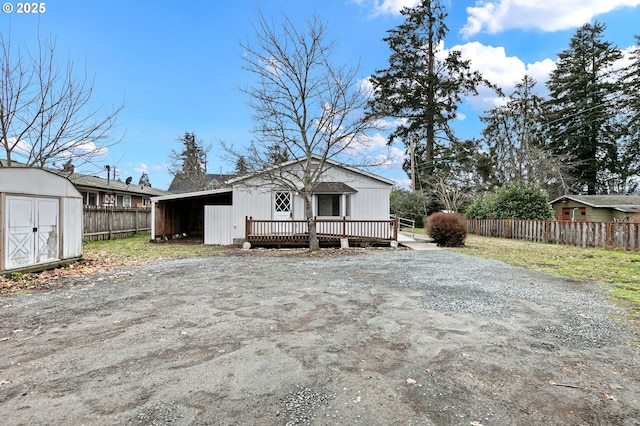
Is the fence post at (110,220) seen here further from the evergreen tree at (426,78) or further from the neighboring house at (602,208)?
the neighboring house at (602,208)

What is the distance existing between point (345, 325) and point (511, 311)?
255cm

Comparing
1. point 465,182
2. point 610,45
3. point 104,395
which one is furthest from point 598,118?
point 104,395

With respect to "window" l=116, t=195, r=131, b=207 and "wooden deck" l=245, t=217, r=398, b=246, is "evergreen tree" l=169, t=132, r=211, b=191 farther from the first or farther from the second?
"wooden deck" l=245, t=217, r=398, b=246

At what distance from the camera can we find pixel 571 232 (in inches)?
574

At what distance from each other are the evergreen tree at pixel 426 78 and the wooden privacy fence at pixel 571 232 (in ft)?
38.8

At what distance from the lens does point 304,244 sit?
14.1 meters

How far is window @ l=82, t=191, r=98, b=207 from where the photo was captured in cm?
1957

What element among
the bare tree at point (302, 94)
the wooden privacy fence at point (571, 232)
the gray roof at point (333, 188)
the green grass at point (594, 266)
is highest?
the bare tree at point (302, 94)

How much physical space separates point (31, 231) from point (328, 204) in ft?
35.2

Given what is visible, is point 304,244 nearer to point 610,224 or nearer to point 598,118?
point 610,224

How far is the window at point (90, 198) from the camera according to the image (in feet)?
64.2

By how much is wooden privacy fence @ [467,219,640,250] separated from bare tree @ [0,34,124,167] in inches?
714

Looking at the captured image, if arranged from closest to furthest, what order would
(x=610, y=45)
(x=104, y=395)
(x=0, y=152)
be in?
(x=104, y=395) → (x=0, y=152) → (x=610, y=45)

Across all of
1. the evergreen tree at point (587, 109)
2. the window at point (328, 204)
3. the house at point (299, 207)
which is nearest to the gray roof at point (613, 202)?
the evergreen tree at point (587, 109)
